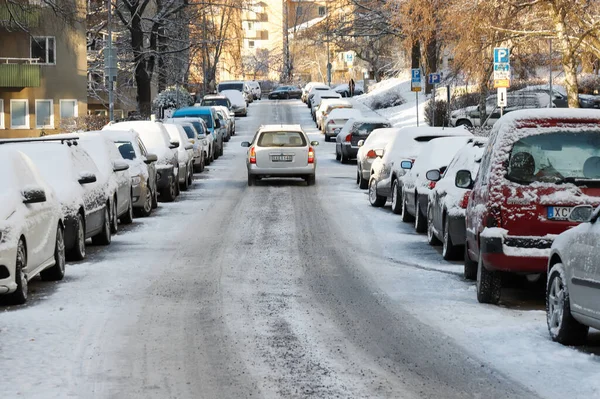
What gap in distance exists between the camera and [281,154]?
3070cm

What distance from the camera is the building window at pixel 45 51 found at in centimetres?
6088

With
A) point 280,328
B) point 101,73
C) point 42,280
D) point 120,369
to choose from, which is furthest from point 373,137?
point 101,73

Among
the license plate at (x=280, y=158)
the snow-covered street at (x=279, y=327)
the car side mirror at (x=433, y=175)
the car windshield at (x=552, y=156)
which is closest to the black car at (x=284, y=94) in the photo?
the license plate at (x=280, y=158)

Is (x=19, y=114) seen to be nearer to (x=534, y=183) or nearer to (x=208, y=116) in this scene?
(x=208, y=116)

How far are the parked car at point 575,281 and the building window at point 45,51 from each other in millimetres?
52775

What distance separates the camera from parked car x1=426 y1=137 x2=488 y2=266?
15.7 meters

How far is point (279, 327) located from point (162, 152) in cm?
1676

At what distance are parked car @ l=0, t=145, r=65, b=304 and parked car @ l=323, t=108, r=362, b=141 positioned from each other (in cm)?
4041

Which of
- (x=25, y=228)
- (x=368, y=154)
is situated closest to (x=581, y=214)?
(x=25, y=228)

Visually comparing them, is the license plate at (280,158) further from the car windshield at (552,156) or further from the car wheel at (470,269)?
the car windshield at (552,156)

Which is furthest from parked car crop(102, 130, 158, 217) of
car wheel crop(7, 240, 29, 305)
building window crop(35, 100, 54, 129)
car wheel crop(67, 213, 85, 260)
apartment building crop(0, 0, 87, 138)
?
building window crop(35, 100, 54, 129)

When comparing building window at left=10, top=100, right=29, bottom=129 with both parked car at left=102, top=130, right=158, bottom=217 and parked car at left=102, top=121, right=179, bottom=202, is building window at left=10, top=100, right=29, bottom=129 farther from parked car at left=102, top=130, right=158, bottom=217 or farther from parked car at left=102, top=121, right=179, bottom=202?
parked car at left=102, top=130, right=158, bottom=217

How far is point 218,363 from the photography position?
362 inches

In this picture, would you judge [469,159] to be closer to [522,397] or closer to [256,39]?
[522,397]
